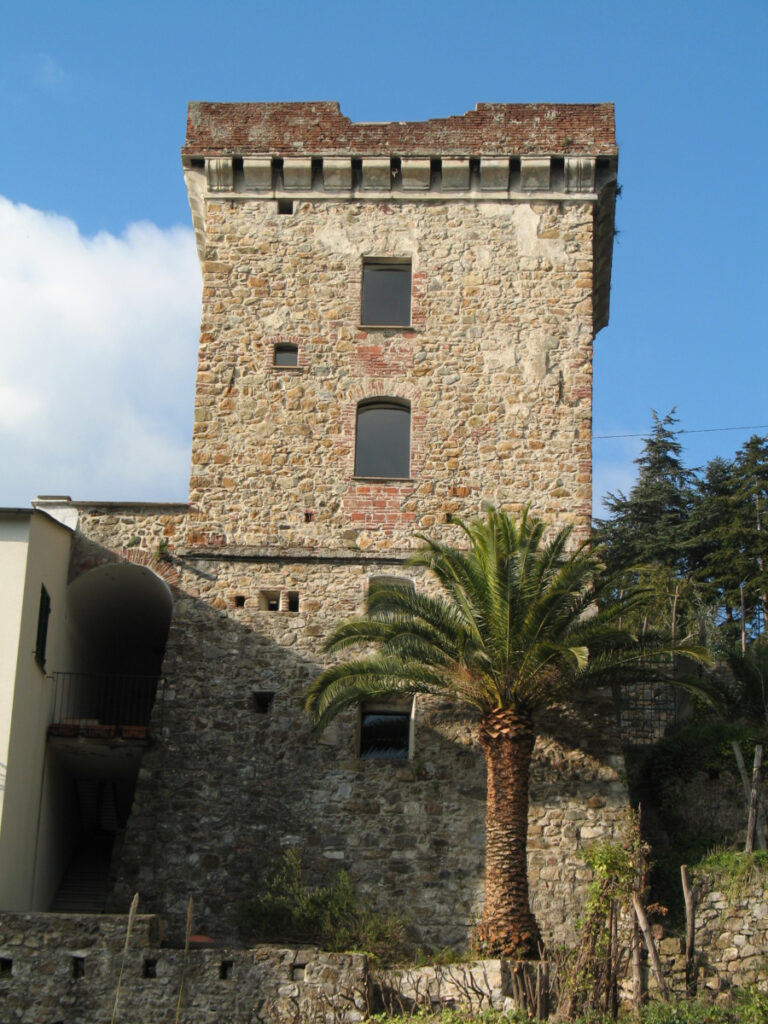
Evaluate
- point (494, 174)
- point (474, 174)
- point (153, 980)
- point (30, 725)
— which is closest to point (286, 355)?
point (474, 174)

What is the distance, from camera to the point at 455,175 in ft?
91.0

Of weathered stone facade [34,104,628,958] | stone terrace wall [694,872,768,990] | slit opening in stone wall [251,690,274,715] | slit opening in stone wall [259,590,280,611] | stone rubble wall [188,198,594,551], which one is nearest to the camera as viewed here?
stone terrace wall [694,872,768,990]

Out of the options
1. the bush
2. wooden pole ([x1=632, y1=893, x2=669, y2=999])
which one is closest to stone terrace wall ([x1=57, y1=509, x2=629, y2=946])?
the bush

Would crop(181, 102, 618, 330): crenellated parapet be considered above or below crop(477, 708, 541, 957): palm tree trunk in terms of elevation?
above

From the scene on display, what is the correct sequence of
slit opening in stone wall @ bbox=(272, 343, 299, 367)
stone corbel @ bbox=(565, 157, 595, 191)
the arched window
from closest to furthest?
the arched window → slit opening in stone wall @ bbox=(272, 343, 299, 367) → stone corbel @ bbox=(565, 157, 595, 191)

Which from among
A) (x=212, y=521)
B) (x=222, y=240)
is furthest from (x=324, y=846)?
(x=222, y=240)

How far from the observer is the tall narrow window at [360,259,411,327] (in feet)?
89.2

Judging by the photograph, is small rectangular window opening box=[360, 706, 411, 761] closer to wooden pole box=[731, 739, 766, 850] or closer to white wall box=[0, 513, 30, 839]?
wooden pole box=[731, 739, 766, 850]

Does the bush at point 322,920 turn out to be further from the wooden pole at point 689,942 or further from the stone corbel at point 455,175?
the stone corbel at point 455,175

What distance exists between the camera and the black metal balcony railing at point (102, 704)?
78.0 ft

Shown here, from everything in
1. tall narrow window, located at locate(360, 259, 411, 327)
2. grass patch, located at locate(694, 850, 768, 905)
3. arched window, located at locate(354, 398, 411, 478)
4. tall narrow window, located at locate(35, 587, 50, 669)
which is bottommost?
grass patch, located at locate(694, 850, 768, 905)

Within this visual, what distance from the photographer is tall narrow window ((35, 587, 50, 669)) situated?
902 inches

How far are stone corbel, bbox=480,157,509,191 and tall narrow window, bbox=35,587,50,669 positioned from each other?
1154 cm

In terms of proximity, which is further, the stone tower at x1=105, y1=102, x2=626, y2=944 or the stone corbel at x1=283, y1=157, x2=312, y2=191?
the stone corbel at x1=283, y1=157, x2=312, y2=191
